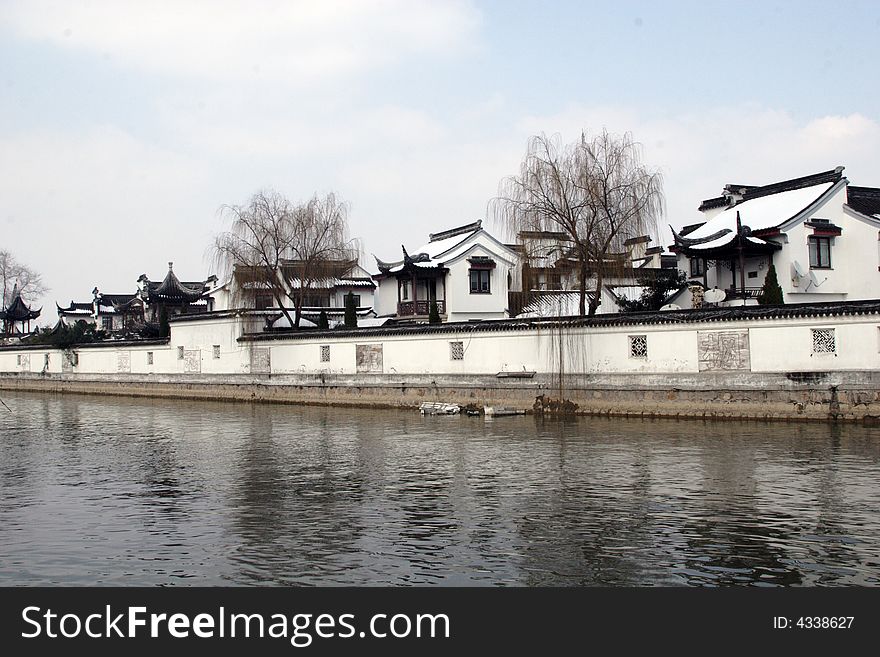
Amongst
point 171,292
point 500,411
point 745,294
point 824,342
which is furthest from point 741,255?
point 171,292

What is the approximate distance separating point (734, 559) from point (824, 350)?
15135 mm

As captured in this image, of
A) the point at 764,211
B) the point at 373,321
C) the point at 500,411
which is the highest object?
the point at 764,211

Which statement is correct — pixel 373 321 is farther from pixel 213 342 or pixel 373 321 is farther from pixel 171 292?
pixel 171 292

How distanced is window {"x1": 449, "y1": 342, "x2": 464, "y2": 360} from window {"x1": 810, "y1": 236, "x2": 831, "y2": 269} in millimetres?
14536

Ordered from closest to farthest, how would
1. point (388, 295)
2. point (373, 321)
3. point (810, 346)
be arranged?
point (810, 346) < point (373, 321) < point (388, 295)

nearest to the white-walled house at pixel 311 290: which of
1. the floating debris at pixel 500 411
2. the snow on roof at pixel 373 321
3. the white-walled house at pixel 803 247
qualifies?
the snow on roof at pixel 373 321

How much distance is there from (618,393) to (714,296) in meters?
11.0

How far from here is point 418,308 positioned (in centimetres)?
4472

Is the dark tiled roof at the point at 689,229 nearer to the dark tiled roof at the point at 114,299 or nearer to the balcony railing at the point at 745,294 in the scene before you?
the balcony railing at the point at 745,294

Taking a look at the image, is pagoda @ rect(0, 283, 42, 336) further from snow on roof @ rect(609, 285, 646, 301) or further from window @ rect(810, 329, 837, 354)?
window @ rect(810, 329, 837, 354)

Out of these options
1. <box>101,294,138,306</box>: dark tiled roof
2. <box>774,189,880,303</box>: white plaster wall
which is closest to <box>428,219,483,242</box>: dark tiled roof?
<box>774,189,880,303</box>: white plaster wall

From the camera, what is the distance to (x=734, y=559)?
393 inches

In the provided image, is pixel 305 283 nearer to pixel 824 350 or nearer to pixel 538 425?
pixel 538 425
